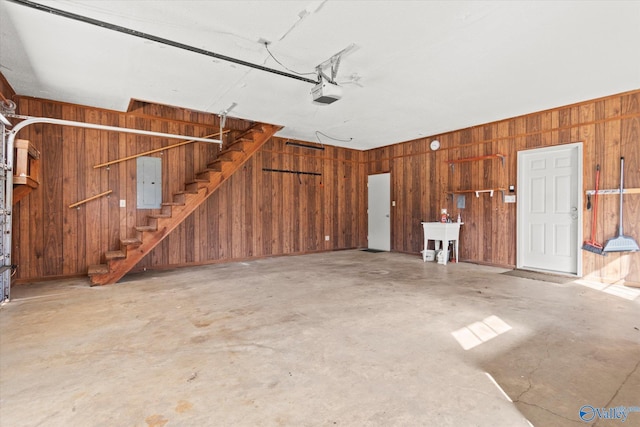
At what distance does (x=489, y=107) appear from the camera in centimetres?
512

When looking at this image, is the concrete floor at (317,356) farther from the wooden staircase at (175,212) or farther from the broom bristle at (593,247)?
the broom bristle at (593,247)

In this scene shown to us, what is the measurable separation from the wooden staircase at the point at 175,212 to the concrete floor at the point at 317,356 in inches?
14.1

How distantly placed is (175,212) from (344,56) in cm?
340

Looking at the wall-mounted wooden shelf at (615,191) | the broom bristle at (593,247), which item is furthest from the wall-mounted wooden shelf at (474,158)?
the broom bristle at (593,247)

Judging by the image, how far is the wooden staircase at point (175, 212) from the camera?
4.51 m

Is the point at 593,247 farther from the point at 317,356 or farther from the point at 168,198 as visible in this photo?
the point at 168,198

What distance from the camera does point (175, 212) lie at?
16.1 feet

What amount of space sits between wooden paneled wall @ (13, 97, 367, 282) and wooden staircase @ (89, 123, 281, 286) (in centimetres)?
45

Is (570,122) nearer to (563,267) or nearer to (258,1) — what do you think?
(563,267)

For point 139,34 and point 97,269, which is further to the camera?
point 97,269

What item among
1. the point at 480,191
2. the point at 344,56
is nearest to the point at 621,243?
the point at 480,191

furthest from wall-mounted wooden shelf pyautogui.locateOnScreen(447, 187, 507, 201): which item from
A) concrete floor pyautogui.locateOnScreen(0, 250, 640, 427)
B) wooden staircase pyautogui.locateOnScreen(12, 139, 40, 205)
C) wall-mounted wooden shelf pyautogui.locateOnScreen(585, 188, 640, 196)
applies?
wooden staircase pyautogui.locateOnScreen(12, 139, 40, 205)

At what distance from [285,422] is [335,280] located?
317 cm

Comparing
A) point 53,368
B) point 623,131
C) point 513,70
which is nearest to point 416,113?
point 513,70
